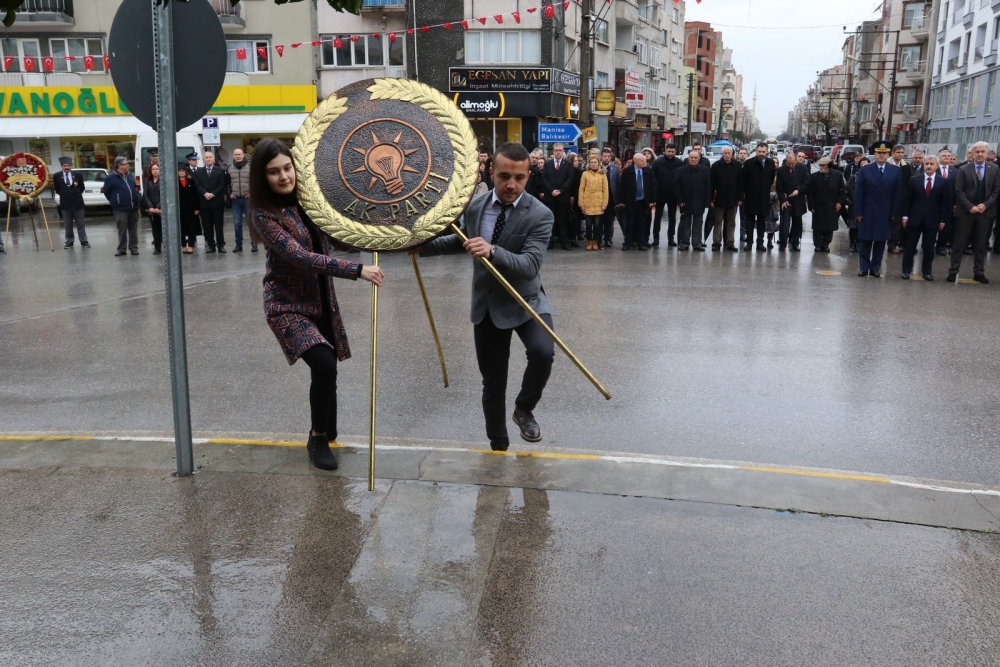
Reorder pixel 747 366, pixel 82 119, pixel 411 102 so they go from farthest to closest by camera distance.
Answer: pixel 82 119 → pixel 747 366 → pixel 411 102

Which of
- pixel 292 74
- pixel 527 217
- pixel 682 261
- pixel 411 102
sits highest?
pixel 292 74

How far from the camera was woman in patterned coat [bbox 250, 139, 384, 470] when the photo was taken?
4535mm

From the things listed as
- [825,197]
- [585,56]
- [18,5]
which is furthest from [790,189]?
[18,5]

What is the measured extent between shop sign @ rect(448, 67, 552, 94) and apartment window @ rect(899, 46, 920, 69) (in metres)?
47.7

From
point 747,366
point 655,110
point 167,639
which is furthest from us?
point 655,110

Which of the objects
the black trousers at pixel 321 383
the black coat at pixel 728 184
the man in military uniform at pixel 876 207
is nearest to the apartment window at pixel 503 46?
the black coat at pixel 728 184

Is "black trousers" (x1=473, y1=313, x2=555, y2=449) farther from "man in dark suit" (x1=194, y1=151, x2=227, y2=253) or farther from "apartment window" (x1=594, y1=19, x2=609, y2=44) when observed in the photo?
"apartment window" (x1=594, y1=19, x2=609, y2=44)

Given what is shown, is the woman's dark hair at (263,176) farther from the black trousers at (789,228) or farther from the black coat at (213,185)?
the black trousers at (789,228)

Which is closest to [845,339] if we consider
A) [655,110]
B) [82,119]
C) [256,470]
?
[256,470]

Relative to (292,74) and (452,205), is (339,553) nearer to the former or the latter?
(452,205)

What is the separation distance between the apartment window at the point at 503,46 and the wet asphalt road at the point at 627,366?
24999 millimetres

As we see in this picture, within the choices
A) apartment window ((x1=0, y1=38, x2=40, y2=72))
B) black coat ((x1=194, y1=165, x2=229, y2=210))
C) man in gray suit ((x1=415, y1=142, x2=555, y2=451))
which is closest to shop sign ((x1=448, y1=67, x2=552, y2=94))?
apartment window ((x1=0, y1=38, x2=40, y2=72))

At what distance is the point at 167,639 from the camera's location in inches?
128

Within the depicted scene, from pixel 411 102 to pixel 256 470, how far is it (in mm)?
2132
